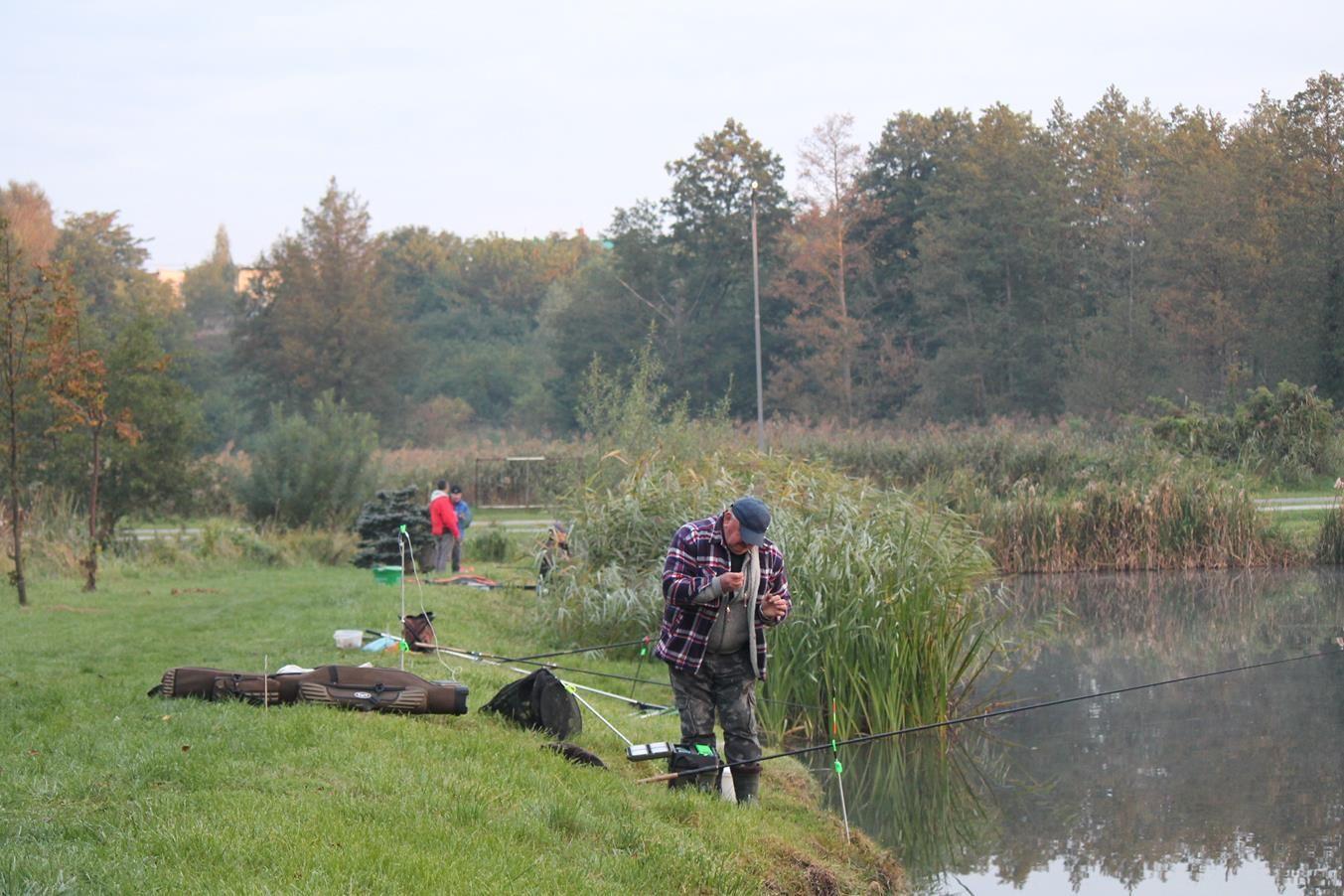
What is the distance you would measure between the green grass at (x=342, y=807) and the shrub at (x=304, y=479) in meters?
14.5

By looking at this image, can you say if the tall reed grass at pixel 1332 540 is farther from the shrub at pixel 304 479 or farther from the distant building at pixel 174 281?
the distant building at pixel 174 281

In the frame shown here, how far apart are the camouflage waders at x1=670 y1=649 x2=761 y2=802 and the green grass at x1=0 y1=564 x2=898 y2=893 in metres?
0.32

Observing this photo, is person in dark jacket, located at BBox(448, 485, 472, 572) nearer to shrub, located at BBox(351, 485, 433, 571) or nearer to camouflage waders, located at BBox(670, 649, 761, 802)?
shrub, located at BBox(351, 485, 433, 571)

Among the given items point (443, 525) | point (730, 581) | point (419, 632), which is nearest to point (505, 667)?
point (419, 632)

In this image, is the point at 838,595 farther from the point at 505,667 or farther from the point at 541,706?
the point at 541,706

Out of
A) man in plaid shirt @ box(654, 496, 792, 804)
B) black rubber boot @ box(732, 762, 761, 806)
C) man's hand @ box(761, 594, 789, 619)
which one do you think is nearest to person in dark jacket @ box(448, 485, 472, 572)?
black rubber boot @ box(732, 762, 761, 806)

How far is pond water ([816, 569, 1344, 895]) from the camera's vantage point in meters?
9.33

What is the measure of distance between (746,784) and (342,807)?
8.93 feet

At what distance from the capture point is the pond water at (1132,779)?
9.33 metres

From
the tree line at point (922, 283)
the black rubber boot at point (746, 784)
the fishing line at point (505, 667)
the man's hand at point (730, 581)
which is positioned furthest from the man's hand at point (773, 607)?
the tree line at point (922, 283)

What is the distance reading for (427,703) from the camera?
8789mm

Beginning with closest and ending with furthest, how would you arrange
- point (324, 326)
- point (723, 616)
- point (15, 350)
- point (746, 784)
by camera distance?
point (723, 616)
point (746, 784)
point (15, 350)
point (324, 326)

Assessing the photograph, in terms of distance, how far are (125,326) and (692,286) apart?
3619 cm

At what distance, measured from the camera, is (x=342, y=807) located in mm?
6336
